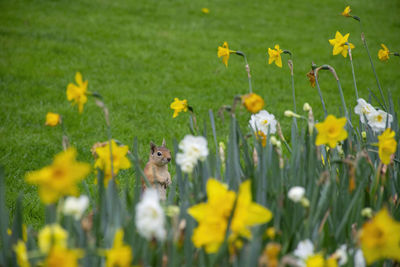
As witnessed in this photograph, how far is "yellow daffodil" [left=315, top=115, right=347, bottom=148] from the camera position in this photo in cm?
160

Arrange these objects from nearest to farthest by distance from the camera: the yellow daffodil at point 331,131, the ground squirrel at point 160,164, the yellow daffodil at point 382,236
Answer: the yellow daffodil at point 382,236, the yellow daffodil at point 331,131, the ground squirrel at point 160,164

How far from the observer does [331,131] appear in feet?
5.33

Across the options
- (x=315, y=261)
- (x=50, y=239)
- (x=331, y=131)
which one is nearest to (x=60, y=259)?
(x=50, y=239)

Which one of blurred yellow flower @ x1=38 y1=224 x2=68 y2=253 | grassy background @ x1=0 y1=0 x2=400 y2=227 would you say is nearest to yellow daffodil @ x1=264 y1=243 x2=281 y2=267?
blurred yellow flower @ x1=38 y1=224 x2=68 y2=253

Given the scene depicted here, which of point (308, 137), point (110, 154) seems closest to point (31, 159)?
point (110, 154)

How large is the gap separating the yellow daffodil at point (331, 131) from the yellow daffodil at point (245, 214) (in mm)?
518

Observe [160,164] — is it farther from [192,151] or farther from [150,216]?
[150,216]

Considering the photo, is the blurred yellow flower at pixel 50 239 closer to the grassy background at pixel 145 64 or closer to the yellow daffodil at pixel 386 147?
the yellow daffodil at pixel 386 147

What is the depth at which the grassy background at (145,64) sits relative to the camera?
16.2 ft

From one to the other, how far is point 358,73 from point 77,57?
4.89 meters

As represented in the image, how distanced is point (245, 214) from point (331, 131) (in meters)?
0.60

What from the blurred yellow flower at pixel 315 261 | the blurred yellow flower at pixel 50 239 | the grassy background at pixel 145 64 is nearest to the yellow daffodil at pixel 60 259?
the blurred yellow flower at pixel 50 239

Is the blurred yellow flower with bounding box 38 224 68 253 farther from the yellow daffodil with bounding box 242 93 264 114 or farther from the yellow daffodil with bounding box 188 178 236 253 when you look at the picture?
the yellow daffodil with bounding box 242 93 264 114

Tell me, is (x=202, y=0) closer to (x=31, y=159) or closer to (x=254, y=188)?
(x=31, y=159)
